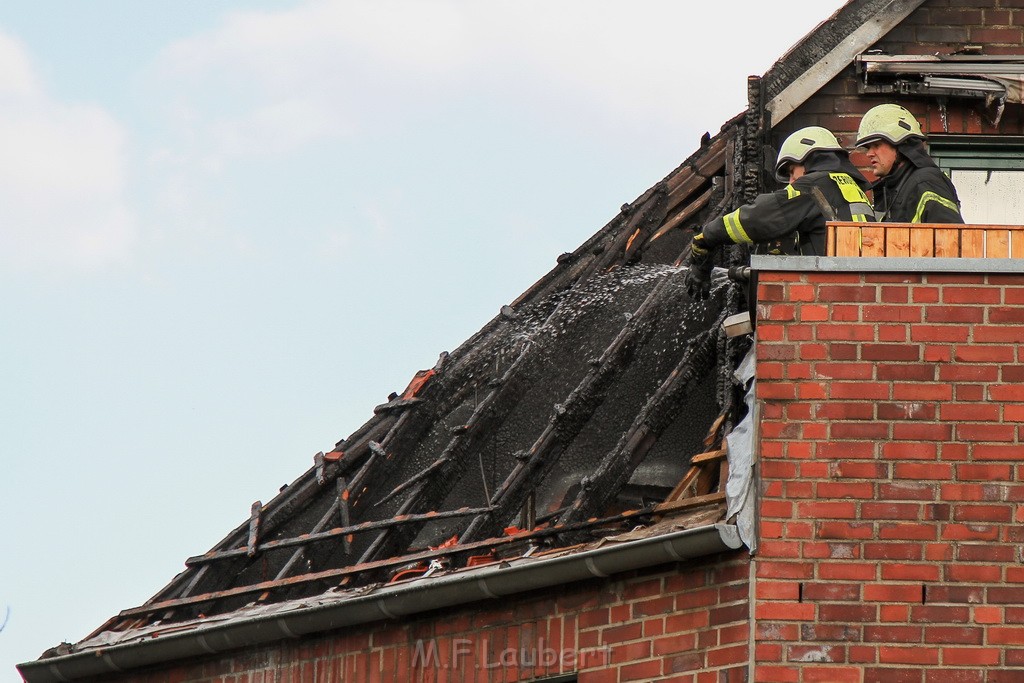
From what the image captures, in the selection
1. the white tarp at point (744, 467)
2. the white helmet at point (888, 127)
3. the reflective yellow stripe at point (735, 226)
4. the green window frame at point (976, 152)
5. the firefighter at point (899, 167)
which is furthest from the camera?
the green window frame at point (976, 152)

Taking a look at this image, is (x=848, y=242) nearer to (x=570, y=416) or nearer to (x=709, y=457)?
(x=709, y=457)

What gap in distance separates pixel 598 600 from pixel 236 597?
9.41 feet

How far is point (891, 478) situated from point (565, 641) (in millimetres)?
1993

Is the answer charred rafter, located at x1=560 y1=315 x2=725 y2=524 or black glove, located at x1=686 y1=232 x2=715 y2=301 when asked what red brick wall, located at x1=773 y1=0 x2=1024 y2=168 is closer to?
black glove, located at x1=686 y1=232 x2=715 y2=301

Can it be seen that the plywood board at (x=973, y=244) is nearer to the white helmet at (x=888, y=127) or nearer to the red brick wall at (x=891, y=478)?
the red brick wall at (x=891, y=478)

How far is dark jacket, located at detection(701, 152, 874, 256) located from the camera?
1075 centimetres

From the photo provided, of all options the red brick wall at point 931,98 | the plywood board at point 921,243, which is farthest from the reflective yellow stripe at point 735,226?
the red brick wall at point 931,98

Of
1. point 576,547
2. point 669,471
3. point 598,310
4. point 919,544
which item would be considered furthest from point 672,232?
point 919,544

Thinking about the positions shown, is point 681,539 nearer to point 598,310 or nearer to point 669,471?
point 669,471

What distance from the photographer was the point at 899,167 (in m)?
11.1

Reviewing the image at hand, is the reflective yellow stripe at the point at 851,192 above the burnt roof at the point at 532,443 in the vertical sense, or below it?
above

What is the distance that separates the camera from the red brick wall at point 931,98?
12.5 metres

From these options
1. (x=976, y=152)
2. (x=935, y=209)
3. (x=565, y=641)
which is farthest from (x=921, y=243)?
(x=976, y=152)

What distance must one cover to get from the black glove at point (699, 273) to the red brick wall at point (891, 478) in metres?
1.79
